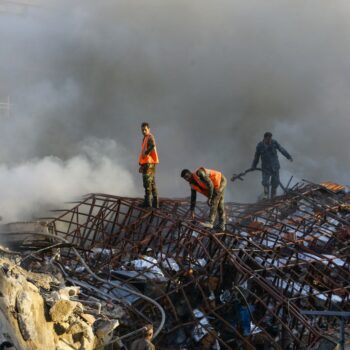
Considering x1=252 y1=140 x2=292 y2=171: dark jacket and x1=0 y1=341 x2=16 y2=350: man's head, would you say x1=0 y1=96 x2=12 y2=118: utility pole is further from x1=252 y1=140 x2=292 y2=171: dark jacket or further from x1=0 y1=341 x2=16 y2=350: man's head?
x1=0 y1=341 x2=16 y2=350: man's head

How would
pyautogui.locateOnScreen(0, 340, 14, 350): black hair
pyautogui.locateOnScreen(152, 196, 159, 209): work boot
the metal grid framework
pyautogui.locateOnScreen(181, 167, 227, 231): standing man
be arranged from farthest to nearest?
pyautogui.locateOnScreen(152, 196, 159, 209): work boot < pyautogui.locateOnScreen(181, 167, 227, 231): standing man < the metal grid framework < pyautogui.locateOnScreen(0, 340, 14, 350): black hair

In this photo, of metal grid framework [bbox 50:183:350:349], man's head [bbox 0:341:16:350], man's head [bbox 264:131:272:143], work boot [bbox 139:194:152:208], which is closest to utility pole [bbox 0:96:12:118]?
man's head [bbox 264:131:272:143]

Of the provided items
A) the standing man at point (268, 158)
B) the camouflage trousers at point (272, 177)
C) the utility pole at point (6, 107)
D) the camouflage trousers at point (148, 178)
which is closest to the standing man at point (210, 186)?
the camouflage trousers at point (148, 178)

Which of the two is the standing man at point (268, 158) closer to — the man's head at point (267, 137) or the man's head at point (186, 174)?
the man's head at point (267, 137)

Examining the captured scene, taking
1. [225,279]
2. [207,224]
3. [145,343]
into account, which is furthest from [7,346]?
[207,224]

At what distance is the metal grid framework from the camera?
5.89m

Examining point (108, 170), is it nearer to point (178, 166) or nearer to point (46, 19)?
point (178, 166)

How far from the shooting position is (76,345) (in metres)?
4.38

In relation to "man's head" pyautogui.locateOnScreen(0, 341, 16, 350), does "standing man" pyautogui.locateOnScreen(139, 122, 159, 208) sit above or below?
above

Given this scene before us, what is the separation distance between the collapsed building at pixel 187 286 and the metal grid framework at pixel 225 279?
1 centimetres

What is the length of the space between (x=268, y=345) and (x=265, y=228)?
8.64ft

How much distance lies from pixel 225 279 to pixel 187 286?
434 millimetres

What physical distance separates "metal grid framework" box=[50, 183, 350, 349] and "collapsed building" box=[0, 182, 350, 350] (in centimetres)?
1

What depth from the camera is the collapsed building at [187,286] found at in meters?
4.91
